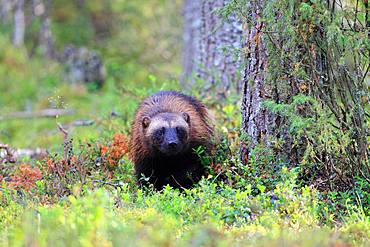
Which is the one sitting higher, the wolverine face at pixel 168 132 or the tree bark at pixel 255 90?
the tree bark at pixel 255 90

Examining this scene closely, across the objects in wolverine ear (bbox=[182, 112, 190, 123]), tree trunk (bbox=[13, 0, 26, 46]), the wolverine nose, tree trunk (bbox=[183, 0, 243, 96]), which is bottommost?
the wolverine nose

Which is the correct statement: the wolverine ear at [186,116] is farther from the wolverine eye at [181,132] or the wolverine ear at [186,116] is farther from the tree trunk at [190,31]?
the tree trunk at [190,31]

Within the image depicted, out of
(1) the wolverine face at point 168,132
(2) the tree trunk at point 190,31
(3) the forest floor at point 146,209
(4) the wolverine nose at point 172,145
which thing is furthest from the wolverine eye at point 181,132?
(2) the tree trunk at point 190,31

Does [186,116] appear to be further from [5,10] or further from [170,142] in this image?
[5,10]

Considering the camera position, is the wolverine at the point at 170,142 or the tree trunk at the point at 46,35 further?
the tree trunk at the point at 46,35

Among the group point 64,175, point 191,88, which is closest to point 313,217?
point 64,175

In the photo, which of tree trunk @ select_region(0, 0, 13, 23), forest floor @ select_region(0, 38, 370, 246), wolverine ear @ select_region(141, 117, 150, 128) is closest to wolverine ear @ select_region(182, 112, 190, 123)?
wolverine ear @ select_region(141, 117, 150, 128)

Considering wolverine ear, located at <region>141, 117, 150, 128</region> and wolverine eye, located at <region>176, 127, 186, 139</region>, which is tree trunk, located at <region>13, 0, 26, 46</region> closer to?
wolverine ear, located at <region>141, 117, 150, 128</region>

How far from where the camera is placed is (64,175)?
22.9 feet

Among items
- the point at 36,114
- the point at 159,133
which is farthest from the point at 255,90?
the point at 36,114

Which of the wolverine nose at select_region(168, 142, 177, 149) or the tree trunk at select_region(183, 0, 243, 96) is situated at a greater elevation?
the tree trunk at select_region(183, 0, 243, 96)

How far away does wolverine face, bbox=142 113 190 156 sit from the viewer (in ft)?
24.7

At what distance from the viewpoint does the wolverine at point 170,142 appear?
298 inches

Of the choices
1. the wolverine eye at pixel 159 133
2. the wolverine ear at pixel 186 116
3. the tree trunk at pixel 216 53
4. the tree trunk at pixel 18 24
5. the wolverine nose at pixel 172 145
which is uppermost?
the tree trunk at pixel 18 24
